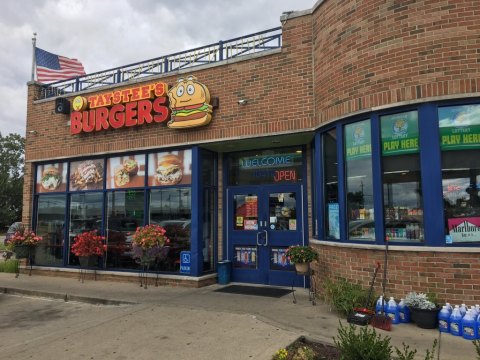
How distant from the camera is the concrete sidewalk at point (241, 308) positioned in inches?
216

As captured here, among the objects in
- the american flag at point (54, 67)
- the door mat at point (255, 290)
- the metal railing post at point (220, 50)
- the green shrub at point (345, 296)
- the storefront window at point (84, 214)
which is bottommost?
the door mat at point (255, 290)

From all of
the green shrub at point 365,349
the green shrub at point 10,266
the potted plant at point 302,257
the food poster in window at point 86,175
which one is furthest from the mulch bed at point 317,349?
the green shrub at point 10,266

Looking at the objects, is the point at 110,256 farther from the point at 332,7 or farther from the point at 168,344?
the point at 332,7

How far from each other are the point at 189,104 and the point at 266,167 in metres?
2.40

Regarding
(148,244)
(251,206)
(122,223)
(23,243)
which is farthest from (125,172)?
(23,243)

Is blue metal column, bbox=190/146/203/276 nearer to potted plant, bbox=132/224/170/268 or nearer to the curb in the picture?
potted plant, bbox=132/224/170/268

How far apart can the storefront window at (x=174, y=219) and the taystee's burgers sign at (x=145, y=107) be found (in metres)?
1.73

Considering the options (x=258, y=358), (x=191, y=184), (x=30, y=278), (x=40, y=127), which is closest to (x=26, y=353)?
(x=258, y=358)

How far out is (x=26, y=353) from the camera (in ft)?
18.0

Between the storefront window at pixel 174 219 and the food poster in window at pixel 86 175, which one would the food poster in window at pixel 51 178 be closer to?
the food poster in window at pixel 86 175

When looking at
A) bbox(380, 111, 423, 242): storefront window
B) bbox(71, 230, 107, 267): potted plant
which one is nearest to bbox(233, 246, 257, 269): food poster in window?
bbox(71, 230, 107, 267): potted plant

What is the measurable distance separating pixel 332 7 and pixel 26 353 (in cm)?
772

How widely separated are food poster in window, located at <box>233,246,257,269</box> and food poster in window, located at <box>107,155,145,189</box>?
310 centimetres

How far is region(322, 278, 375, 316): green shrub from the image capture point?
21.7 feet
